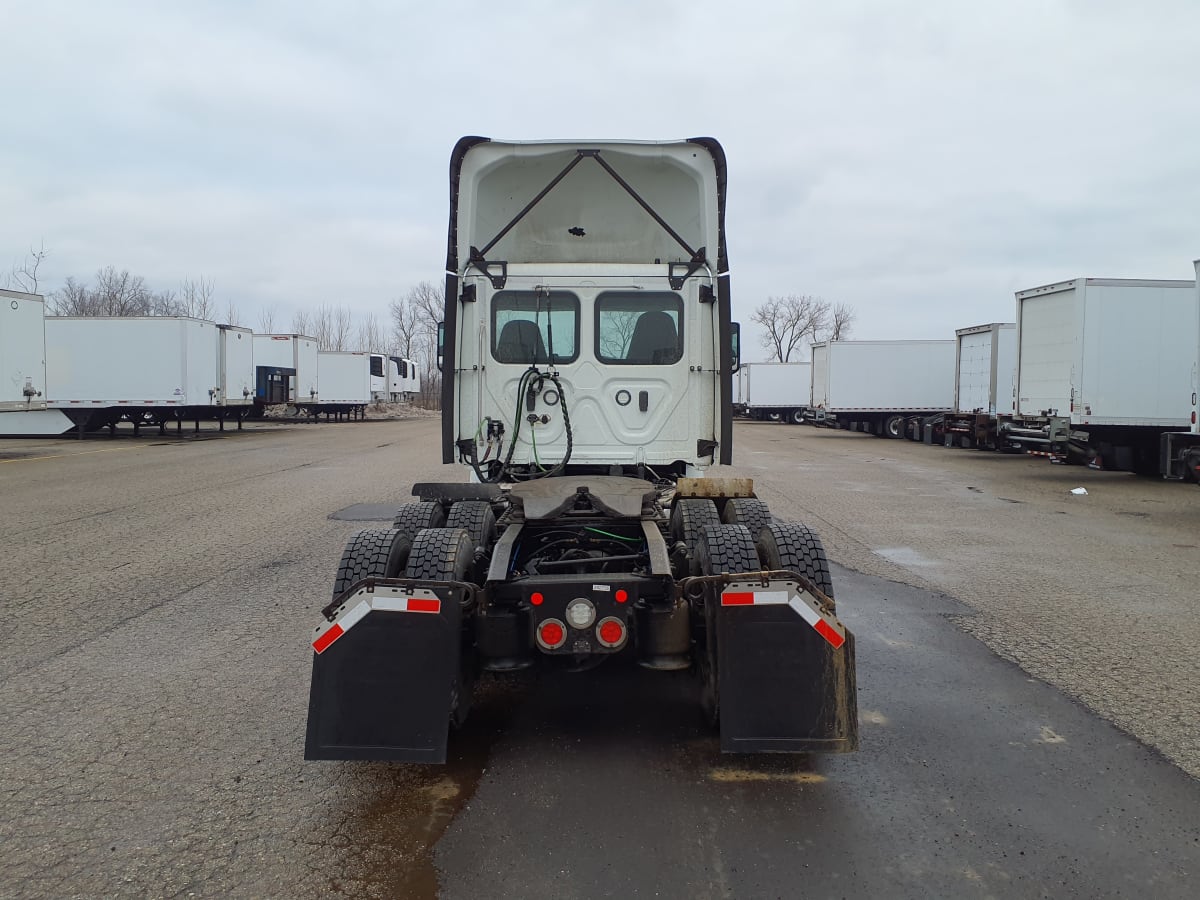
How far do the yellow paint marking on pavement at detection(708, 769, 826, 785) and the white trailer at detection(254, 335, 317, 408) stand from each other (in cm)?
3135

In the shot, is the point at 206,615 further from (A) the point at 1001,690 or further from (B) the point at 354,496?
(B) the point at 354,496

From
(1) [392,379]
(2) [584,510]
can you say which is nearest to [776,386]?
(1) [392,379]

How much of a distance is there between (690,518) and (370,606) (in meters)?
1.97

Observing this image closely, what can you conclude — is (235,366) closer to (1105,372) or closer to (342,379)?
(342,379)

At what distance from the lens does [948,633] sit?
229 inches

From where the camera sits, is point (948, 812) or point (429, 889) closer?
point (429, 889)

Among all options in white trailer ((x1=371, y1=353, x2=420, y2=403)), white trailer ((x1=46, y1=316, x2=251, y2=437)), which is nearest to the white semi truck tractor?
white trailer ((x1=46, y1=316, x2=251, y2=437))

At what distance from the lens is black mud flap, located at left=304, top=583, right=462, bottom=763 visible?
11.1 feet

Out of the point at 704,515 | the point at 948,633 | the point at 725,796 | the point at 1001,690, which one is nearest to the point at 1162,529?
the point at 948,633

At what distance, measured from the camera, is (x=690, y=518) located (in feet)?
15.6

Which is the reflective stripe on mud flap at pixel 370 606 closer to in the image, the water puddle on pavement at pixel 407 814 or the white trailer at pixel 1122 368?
the water puddle on pavement at pixel 407 814

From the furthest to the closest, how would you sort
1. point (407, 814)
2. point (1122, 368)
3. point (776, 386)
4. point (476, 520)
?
point (776, 386), point (1122, 368), point (476, 520), point (407, 814)

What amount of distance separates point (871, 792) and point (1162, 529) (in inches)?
360

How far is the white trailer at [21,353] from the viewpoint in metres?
19.5
